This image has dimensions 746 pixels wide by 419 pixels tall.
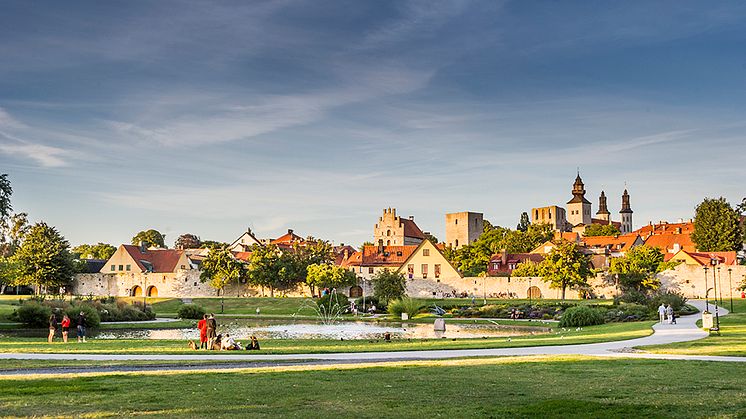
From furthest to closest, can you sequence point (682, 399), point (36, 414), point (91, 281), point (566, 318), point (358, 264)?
point (358, 264) < point (91, 281) < point (566, 318) < point (682, 399) < point (36, 414)

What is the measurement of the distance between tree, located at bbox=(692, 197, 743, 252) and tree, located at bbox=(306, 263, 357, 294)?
52.7 meters

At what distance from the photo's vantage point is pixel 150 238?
162 metres

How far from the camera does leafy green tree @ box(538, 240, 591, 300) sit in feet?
230

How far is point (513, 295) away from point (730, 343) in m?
52.8

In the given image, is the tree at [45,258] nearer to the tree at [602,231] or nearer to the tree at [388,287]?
the tree at [388,287]

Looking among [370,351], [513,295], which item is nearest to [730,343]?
[370,351]

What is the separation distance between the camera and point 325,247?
344 ft

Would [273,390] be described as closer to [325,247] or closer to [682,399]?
[682,399]

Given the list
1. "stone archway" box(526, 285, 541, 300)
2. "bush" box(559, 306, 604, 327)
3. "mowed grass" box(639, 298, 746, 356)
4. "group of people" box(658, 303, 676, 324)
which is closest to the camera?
"mowed grass" box(639, 298, 746, 356)

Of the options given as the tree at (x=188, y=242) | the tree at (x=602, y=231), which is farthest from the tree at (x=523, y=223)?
the tree at (x=188, y=242)

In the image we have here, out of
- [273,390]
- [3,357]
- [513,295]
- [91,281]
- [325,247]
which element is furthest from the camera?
[325,247]

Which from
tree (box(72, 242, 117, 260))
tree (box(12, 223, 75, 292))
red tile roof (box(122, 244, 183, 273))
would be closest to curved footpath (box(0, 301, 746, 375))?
tree (box(12, 223, 75, 292))

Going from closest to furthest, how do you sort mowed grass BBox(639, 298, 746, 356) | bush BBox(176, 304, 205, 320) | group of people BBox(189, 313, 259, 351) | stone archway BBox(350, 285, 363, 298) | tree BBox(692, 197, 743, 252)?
mowed grass BBox(639, 298, 746, 356) → group of people BBox(189, 313, 259, 351) → bush BBox(176, 304, 205, 320) → stone archway BBox(350, 285, 363, 298) → tree BBox(692, 197, 743, 252)

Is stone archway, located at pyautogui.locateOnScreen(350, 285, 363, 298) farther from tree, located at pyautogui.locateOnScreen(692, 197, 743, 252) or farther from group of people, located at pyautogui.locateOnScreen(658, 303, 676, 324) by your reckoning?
tree, located at pyautogui.locateOnScreen(692, 197, 743, 252)
